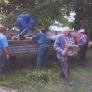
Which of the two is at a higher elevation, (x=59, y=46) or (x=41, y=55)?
(x=59, y=46)

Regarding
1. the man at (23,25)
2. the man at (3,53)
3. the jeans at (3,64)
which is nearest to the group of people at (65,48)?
the man at (3,53)

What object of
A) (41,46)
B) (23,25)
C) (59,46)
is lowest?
(41,46)

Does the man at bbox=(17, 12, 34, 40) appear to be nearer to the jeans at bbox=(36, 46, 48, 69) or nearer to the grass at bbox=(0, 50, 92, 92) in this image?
the jeans at bbox=(36, 46, 48, 69)

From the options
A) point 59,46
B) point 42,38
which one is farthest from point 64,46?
point 42,38

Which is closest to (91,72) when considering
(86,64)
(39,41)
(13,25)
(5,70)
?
(86,64)

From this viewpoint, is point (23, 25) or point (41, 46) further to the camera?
point (23, 25)

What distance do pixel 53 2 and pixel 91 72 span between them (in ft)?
11.0

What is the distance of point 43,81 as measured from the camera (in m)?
12.5

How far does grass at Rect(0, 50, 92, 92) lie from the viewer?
12109 mm

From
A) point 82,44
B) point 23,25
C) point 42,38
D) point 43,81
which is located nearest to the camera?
point 43,81

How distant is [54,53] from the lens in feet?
49.5

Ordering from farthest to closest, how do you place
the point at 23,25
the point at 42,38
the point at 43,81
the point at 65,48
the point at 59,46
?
the point at 23,25, the point at 42,38, the point at 43,81, the point at 59,46, the point at 65,48

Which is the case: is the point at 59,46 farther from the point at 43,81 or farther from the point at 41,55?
the point at 41,55

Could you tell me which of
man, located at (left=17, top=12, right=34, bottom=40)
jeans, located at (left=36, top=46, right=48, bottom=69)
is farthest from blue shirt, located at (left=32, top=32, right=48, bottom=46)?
man, located at (left=17, top=12, right=34, bottom=40)
